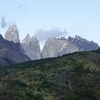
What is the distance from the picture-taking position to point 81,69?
117ft

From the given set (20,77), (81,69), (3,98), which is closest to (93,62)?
(20,77)

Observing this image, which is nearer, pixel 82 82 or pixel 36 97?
pixel 36 97

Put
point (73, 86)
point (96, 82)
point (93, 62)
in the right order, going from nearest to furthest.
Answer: point (96, 82) < point (73, 86) < point (93, 62)

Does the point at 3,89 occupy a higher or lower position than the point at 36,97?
higher

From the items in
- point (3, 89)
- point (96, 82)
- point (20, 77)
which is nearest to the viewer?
point (3, 89)

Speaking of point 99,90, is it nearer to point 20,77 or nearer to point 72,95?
point 72,95

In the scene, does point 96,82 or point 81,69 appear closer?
point 96,82

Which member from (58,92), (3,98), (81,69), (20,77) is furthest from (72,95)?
(20,77)

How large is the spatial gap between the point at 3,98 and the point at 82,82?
14353mm

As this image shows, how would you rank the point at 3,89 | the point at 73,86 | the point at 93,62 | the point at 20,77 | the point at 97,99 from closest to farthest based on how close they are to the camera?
the point at 3,89 → the point at 97,99 → the point at 73,86 → the point at 20,77 → the point at 93,62

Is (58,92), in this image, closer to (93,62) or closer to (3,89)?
(3,89)

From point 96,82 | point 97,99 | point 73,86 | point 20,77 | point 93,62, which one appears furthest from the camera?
point 93,62

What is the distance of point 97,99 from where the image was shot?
29.4 meters

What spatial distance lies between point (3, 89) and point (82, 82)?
14687 mm
